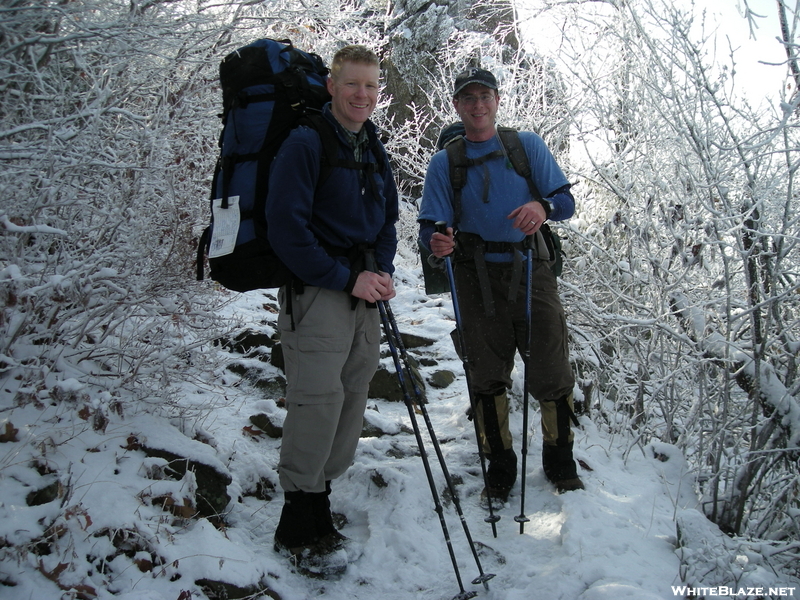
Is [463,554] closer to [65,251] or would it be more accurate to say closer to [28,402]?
[28,402]

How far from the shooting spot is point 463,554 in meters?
2.77

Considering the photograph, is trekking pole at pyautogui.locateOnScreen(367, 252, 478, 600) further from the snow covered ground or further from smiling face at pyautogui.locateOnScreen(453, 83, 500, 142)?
smiling face at pyautogui.locateOnScreen(453, 83, 500, 142)

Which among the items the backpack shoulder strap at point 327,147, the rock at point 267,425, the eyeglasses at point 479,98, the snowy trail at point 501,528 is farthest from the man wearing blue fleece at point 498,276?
the rock at point 267,425

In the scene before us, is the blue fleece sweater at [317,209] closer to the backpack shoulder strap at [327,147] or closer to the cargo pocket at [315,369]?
the backpack shoulder strap at [327,147]

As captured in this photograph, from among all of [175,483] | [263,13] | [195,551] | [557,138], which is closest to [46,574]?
[195,551]

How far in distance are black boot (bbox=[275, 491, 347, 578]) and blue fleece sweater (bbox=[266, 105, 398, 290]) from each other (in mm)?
1017

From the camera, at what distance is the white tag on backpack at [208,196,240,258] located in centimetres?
242

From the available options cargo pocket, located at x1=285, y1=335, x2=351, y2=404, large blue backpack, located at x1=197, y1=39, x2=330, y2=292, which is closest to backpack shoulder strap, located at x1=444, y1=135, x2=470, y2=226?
large blue backpack, located at x1=197, y1=39, x2=330, y2=292

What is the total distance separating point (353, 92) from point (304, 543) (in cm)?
208

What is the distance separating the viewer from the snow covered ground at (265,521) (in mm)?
2166

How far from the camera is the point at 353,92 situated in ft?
8.32

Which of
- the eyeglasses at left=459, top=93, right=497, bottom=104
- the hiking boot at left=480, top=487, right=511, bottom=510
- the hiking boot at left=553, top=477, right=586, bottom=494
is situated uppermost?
the eyeglasses at left=459, top=93, right=497, bottom=104

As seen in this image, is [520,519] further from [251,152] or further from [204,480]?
[251,152]

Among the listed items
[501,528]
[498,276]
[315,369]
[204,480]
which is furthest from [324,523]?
[498,276]
